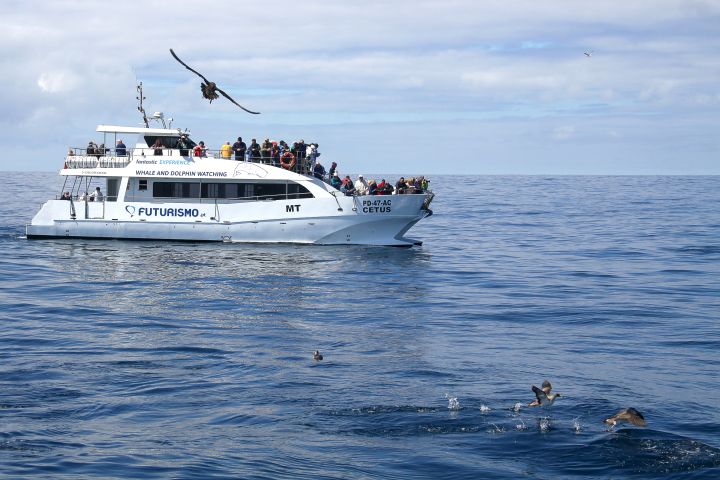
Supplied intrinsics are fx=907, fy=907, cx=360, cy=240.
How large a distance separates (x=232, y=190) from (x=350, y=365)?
905 inches

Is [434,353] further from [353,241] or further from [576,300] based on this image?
[353,241]

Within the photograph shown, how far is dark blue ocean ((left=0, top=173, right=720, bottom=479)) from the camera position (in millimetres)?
13234

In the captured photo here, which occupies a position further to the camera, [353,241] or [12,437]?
[353,241]

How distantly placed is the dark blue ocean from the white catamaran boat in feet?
7.69

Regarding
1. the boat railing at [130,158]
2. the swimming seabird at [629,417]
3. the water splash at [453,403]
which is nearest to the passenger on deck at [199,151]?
the boat railing at [130,158]

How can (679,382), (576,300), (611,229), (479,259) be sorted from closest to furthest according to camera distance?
(679,382) < (576,300) < (479,259) < (611,229)

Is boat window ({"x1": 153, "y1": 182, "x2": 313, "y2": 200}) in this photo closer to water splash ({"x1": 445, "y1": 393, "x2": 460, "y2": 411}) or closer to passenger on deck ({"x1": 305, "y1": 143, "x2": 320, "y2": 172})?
passenger on deck ({"x1": 305, "y1": 143, "x2": 320, "y2": 172})

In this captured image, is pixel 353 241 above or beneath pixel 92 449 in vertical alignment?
above

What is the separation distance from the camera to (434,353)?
A: 65.4ft

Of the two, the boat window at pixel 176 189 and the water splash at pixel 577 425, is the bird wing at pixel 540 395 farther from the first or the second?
the boat window at pixel 176 189

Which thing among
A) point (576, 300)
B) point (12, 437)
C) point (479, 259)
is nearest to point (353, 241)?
point (479, 259)

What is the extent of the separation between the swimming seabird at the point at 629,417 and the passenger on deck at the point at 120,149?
3202cm

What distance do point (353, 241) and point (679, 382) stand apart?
77.0 ft

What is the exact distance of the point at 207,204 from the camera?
40.5 meters
